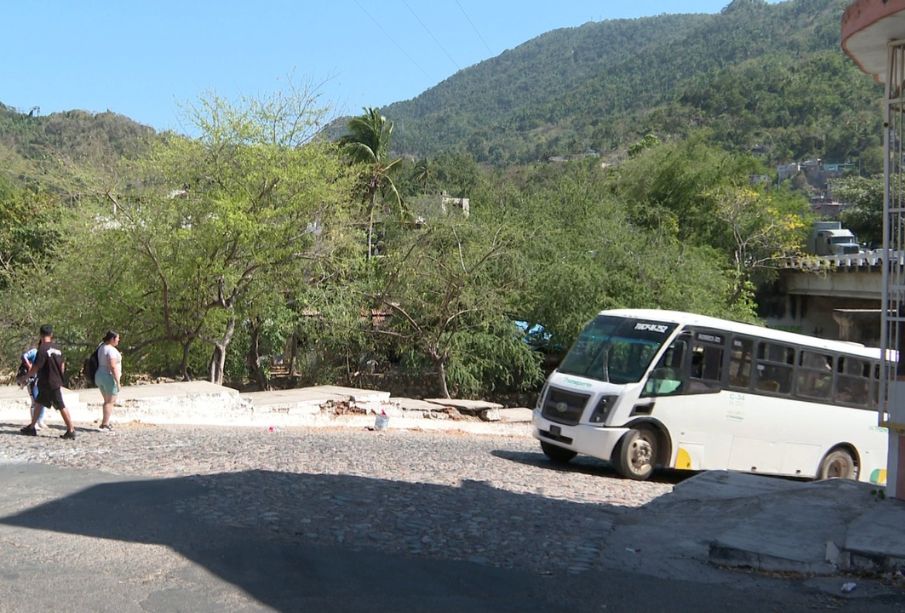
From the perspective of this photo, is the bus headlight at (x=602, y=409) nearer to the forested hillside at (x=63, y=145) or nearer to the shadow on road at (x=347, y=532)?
the shadow on road at (x=347, y=532)

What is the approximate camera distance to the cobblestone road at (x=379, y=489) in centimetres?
766

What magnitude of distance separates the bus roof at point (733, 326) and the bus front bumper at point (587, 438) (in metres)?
2.27

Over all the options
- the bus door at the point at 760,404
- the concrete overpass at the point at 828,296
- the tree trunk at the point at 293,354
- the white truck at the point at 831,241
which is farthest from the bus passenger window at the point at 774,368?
the white truck at the point at 831,241

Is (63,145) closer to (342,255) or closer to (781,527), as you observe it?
(342,255)

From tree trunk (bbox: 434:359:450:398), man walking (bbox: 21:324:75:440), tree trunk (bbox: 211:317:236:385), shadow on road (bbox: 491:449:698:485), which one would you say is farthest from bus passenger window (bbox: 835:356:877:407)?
tree trunk (bbox: 211:317:236:385)

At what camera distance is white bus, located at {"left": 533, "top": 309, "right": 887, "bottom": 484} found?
14664 mm

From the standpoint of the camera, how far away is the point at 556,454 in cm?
1559

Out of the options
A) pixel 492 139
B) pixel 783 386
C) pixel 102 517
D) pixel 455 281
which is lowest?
pixel 102 517

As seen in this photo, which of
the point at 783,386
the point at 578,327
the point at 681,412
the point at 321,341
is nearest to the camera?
the point at 681,412

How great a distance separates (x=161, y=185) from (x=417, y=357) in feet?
31.6

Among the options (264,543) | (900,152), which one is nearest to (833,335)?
(900,152)

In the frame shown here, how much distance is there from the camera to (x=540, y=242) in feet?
98.1

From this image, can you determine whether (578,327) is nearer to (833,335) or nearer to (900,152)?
(900,152)

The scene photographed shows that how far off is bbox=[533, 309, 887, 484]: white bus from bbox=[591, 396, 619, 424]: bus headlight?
16 mm
